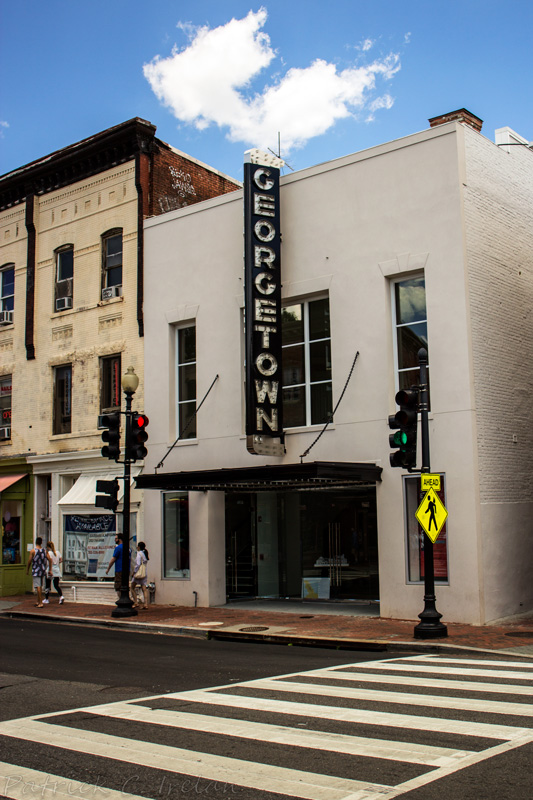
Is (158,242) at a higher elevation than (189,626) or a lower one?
higher

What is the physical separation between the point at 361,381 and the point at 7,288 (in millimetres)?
14762

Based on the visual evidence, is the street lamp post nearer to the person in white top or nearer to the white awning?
the person in white top

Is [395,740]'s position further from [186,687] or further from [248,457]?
[248,457]

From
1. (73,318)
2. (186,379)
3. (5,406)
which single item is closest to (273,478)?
(186,379)

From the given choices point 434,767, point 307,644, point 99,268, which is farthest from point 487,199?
point 434,767

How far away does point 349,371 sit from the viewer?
17734mm

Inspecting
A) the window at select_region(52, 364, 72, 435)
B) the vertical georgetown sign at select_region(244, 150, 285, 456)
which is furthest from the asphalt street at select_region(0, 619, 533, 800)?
the window at select_region(52, 364, 72, 435)

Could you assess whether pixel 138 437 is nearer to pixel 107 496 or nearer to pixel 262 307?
pixel 107 496

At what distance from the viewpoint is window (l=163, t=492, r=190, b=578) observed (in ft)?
68.0

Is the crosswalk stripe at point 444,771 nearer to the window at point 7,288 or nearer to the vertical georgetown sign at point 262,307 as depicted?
the vertical georgetown sign at point 262,307

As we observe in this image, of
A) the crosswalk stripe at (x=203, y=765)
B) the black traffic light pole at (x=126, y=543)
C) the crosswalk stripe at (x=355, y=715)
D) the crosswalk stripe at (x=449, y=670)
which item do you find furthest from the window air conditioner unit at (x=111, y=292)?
the crosswalk stripe at (x=203, y=765)

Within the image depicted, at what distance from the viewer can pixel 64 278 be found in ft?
83.6

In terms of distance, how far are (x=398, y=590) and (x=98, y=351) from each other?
37.8 feet

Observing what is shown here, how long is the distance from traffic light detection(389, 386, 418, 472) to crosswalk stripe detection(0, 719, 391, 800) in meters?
7.65
